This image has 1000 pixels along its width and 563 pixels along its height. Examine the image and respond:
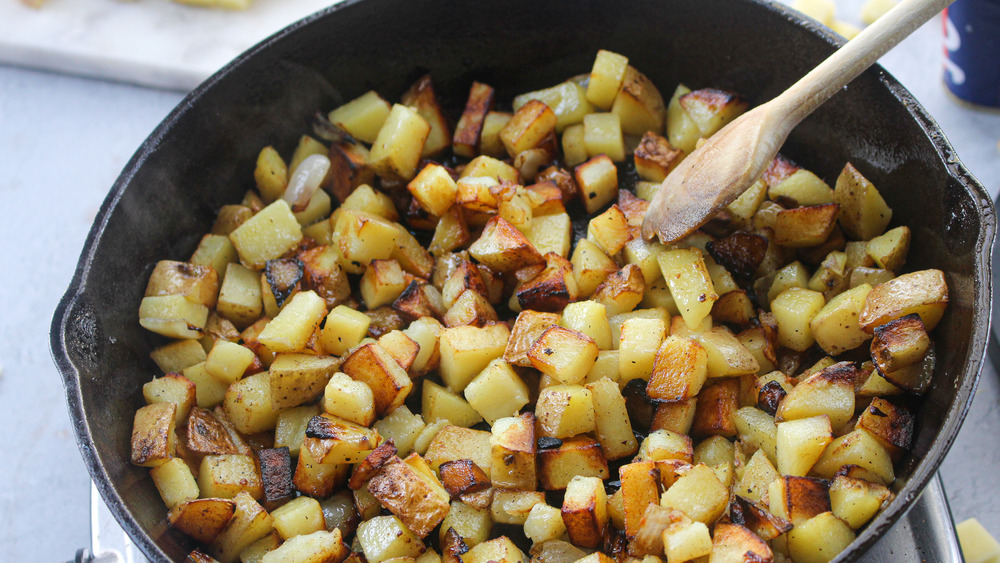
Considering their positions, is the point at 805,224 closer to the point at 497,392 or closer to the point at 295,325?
the point at 497,392

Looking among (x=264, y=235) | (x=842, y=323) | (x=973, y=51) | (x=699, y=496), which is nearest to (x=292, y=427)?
(x=264, y=235)

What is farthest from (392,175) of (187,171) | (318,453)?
(318,453)

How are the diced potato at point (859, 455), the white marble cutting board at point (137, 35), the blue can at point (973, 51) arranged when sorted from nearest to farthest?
the diced potato at point (859, 455) → the blue can at point (973, 51) → the white marble cutting board at point (137, 35)

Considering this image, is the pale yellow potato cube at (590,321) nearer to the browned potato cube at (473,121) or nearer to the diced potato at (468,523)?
the diced potato at (468,523)

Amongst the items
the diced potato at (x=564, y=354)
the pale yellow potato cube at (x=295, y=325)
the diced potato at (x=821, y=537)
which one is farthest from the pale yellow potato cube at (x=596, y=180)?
the diced potato at (x=821, y=537)

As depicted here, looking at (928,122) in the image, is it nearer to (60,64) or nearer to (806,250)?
(806,250)

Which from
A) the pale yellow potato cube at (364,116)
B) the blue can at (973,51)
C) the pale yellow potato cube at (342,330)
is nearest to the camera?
the pale yellow potato cube at (342,330)
